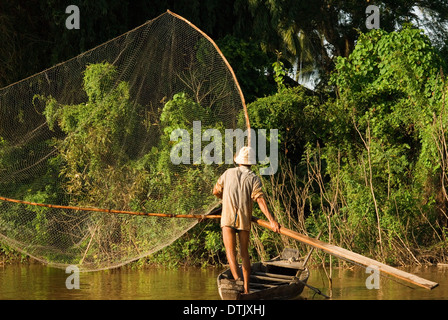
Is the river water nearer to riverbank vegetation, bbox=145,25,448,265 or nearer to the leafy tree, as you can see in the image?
riverbank vegetation, bbox=145,25,448,265

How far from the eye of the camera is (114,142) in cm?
898

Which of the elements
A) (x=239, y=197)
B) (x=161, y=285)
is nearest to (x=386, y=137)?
(x=161, y=285)

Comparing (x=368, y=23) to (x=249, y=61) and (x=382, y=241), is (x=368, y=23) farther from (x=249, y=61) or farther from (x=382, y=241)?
(x=382, y=241)

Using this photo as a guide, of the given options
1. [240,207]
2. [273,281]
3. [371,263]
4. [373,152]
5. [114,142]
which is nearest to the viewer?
[371,263]

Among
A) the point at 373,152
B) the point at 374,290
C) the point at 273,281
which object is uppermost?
the point at 373,152

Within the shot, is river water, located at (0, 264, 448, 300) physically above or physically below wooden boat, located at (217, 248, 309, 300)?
below

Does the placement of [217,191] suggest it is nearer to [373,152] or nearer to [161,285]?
[161,285]

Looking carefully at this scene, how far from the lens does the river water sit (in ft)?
27.0

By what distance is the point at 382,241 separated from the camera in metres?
10.6

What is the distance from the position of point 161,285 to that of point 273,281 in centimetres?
192

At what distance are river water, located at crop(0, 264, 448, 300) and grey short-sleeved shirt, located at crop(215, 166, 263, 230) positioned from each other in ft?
5.36

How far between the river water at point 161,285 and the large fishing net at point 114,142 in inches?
18.6

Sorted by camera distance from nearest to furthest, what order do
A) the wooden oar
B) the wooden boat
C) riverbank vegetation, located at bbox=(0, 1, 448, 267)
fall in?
the wooden oar → the wooden boat → riverbank vegetation, located at bbox=(0, 1, 448, 267)

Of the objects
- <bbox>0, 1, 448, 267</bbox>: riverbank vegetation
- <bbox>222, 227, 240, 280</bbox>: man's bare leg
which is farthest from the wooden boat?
<bbox>0, 1, 448, 267</bbox>: riverbank vegetation
